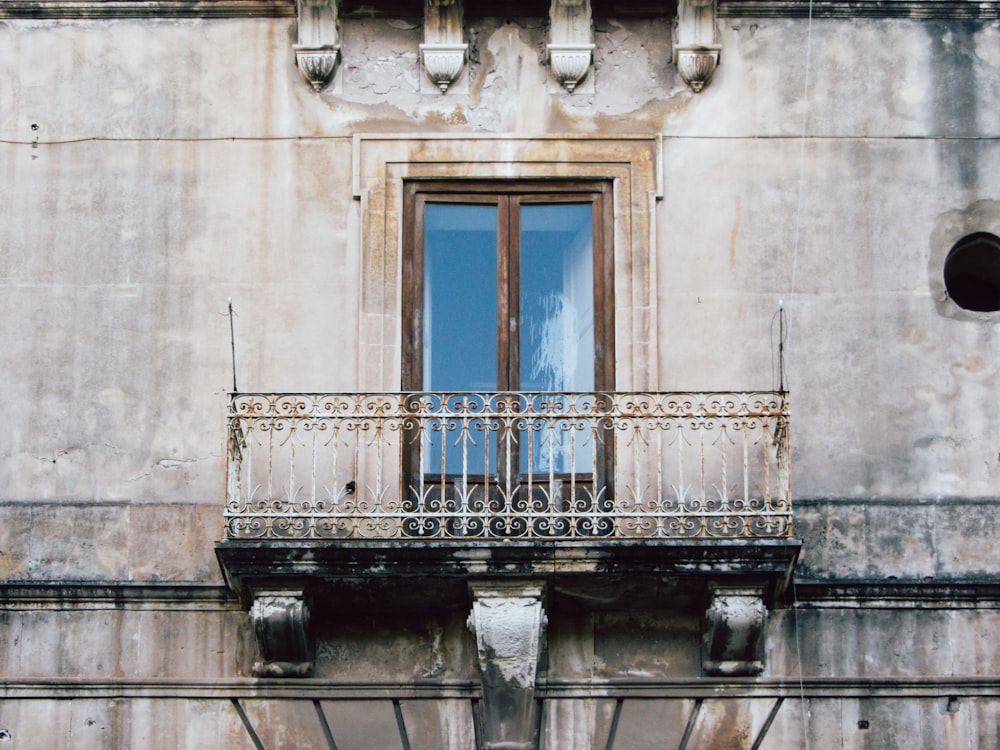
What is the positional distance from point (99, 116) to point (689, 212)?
421 cm

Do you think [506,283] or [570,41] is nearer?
[506,283]

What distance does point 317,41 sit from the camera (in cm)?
1593

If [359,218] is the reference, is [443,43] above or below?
above

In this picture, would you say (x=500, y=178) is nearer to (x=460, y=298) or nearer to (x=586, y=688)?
(x=460, y=298)

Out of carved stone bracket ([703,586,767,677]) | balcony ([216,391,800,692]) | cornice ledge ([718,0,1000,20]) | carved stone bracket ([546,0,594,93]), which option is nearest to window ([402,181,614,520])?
balcony ([216,391,800,692])

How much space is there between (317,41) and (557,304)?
2514 millimetres

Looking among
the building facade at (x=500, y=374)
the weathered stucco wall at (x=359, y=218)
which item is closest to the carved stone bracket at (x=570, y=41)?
the building facade at (x=500, y=374)

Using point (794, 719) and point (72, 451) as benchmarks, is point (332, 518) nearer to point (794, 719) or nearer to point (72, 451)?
point (72, 451)

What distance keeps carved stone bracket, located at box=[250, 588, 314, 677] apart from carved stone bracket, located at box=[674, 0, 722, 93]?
4608 millimetres

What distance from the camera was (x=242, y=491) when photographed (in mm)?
14945

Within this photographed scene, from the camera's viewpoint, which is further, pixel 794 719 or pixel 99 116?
pixel 99 116

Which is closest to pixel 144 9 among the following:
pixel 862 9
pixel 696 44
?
pixel 696 44

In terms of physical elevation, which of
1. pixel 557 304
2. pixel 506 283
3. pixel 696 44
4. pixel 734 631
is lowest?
pixel 734 631

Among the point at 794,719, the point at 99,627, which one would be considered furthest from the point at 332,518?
the point at 794,719
